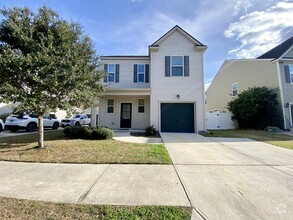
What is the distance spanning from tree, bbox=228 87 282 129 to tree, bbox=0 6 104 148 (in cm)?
1430

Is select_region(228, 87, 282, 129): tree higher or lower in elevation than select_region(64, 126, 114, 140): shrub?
higher

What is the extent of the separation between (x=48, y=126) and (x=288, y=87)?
22.4 meters

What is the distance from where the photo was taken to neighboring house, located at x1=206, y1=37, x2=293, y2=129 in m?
15.2

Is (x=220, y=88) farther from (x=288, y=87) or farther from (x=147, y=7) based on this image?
(x=147, y=7)

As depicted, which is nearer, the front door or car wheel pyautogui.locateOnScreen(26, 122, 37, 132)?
car wheel pyautogui.locateOnScreen(26, 122, 37, 132)

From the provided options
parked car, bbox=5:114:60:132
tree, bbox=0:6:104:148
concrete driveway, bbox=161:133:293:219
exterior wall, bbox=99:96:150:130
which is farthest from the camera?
Result: exterior wall, bbox=99:96:150:130

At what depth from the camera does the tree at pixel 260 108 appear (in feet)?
50.7

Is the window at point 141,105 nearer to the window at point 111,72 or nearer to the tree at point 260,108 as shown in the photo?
the window at point 111,72

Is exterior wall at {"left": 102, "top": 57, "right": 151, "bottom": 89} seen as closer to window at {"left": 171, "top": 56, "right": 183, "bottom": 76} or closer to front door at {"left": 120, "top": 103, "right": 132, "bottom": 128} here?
front door at {"left": 120, "top": 103, "right": 132, "bottom": 128}

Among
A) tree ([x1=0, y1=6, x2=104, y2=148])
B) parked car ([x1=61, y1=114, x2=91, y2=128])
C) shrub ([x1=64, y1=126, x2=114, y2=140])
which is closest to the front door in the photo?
shrub ([x1=64, y1=126, x2=114, y2=140])

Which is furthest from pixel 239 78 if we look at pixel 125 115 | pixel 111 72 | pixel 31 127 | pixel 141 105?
pixel 31 127

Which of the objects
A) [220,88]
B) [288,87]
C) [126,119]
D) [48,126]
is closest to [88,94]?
[126,119]

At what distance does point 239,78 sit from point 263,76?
309 cm

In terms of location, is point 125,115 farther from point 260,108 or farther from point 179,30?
point 260,108
